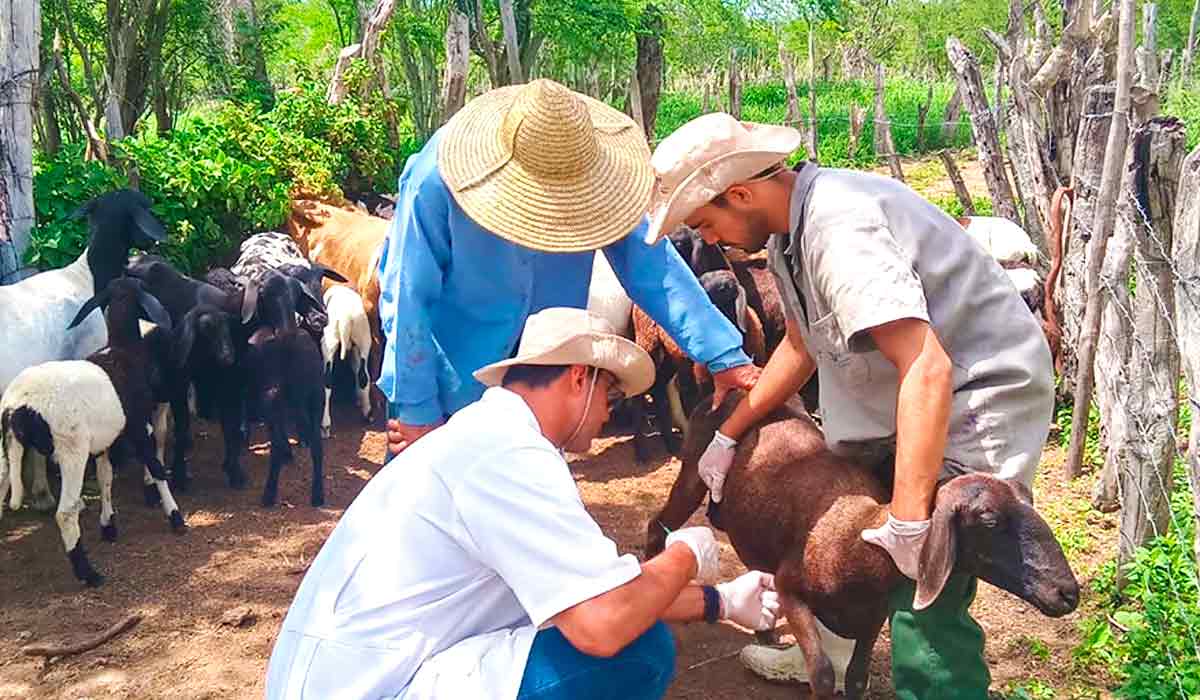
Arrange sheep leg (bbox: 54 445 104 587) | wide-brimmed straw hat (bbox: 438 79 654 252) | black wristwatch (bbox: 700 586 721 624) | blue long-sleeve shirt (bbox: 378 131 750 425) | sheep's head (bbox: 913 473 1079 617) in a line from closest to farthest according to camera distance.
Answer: black wristwatch (bbox: 700 586 721 624) < sheep's head (bbox: 913 473 1079 617) < wide-brimmed straw hat (bbox: 438 79 654 252) < blue long-sleeve shirt (bbox: 378 131 750 425) < sheep leg (bbox: 54 445 104 587)

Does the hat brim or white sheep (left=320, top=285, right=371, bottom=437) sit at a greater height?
the hat brim

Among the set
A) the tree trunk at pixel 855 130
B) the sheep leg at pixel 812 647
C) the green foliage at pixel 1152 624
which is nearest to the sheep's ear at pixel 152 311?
the sheep leg at pixel 812 647

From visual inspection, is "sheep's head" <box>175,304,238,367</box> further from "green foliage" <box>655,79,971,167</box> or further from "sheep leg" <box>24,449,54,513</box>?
"green foliage" <box>655,79,971,167</box>

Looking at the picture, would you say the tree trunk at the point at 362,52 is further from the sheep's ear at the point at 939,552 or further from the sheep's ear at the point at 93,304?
the sheep's ear at the point at 939,552

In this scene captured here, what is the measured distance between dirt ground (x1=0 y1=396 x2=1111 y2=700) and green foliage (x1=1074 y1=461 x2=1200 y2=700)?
0.64ft

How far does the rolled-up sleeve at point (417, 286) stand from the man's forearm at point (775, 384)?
1211mm

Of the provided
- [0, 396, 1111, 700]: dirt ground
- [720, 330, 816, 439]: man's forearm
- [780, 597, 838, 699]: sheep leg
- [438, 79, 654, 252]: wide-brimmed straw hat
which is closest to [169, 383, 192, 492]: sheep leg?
[0, 396, 1111, 700]: dirt ground

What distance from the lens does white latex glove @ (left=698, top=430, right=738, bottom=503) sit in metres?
4.42

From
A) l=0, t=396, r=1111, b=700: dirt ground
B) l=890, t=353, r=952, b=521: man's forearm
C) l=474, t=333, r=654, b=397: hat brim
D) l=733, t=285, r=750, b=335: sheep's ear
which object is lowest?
l=0, t=396, r=1111, b=700: dirt ground

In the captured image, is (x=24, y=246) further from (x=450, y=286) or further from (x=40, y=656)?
(x=450, y=286)

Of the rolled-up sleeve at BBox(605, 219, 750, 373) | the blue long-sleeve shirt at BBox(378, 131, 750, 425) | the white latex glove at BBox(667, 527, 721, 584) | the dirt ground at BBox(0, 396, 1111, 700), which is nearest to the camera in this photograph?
the white latex glove at BBox(667, 527, 721, 584)

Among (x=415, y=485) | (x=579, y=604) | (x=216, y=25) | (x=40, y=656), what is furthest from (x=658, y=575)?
(x=216, y=25)

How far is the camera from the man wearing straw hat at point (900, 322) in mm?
3135

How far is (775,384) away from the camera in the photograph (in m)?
4.16
